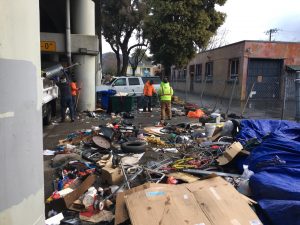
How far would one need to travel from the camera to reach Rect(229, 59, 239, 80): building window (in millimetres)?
26495

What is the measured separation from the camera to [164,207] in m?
3.95

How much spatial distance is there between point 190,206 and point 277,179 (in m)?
1.46

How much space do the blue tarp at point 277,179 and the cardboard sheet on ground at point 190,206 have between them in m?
0.32

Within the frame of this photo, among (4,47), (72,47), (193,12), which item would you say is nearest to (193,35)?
(193,12)

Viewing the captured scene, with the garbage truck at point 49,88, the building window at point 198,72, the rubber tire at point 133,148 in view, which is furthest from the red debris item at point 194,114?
the building window at point 198,72

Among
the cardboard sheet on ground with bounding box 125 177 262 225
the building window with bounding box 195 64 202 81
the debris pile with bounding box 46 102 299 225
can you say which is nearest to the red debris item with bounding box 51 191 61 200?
the debris pile with bounding box 46 102 299 225

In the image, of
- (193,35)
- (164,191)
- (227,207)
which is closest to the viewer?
(227,207)

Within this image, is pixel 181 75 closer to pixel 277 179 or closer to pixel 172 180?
pixel 172 180

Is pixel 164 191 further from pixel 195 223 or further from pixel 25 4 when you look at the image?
pixel 25 4

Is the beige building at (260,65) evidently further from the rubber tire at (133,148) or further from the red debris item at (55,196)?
the red debris item at (55,196)

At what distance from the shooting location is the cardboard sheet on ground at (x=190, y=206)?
376 centimetres

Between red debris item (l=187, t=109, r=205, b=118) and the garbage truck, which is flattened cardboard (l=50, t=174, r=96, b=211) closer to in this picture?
the garbage truck

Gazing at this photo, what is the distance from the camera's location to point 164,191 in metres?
4.34

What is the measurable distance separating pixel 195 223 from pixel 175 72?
1756 inches
